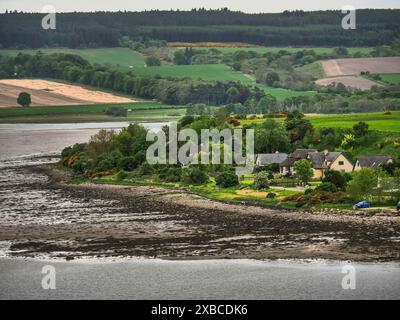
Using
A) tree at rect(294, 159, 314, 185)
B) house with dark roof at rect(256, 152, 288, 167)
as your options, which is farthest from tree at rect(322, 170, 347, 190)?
house with dark roof at rect(256, 152, 288, 167)

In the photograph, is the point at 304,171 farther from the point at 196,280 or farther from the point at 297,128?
the point at 196,280

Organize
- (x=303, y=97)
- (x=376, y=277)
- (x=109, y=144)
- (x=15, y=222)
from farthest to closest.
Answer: (x=303, y=97) → (x=109, y=144) → (x=15, y=222) → (x=376, y=277)

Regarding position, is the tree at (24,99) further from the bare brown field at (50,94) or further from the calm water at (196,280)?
the calm water at (196,280)

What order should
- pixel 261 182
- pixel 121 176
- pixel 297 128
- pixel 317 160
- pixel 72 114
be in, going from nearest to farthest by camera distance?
1. pixel 261 182
2. pixel 317 160
3. pixel 121 176
4. pixel 297 128
5. pixel 72 114

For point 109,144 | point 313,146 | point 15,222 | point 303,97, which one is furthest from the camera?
point 303,97

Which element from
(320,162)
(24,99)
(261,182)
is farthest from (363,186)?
(24,99)

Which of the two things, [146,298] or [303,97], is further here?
[303,97]
